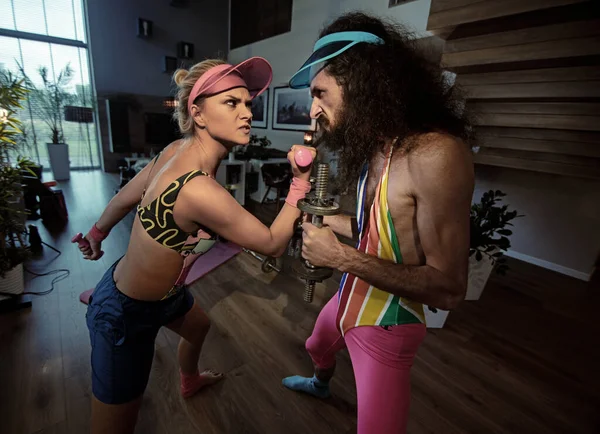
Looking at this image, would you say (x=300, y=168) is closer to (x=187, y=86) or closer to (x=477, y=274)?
(x=187, y=86)

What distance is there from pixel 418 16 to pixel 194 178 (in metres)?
4.59

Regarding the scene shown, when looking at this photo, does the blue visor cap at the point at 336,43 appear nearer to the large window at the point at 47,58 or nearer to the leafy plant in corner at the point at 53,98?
the large window at the point at 47,58

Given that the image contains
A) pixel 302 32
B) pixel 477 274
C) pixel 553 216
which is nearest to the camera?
pixel 477 274

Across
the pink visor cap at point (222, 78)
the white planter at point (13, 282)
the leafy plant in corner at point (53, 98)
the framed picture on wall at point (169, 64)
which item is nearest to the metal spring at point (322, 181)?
the pink visor cap at point (222, 78)

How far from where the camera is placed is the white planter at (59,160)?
6281 millimetres

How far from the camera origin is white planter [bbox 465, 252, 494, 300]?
2502 mm

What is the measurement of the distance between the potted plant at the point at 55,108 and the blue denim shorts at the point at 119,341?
6.98 meters

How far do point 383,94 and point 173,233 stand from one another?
0.87m

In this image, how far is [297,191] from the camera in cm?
108

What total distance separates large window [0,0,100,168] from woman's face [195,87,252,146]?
277 inches

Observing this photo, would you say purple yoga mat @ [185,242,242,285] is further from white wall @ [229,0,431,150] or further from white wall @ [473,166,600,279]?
white wall @ [229,0,431,150]

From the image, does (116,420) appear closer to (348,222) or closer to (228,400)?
(228,400)

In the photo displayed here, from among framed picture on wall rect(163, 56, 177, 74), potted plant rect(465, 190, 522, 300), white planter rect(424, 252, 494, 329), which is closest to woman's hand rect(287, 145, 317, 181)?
potted plant rect(465, 190, 522, 300)

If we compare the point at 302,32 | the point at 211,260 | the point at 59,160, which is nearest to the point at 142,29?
the point at 59,160
